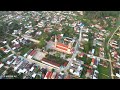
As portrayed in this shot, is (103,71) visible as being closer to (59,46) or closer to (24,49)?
(59,46)

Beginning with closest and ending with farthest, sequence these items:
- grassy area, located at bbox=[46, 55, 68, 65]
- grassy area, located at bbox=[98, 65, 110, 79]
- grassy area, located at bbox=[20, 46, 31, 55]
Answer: grassy area, located at bbox=[98, 65, 110, 79]
grassy area, located at bbox=[46, 55, 68, 65]
grassy area, located at bbox=[20, 46, 31, 55]

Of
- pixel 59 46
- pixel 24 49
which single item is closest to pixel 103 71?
pixel 59 46

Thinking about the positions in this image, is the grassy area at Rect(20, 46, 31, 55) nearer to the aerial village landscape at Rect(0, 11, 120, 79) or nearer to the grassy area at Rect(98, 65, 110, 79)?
the aerial village landscape at Rect(0, 11, 120, 79)

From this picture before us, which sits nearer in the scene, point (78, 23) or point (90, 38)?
point (90, 38)

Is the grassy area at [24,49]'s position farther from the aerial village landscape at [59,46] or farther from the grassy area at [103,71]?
the grassy area at [103,71]

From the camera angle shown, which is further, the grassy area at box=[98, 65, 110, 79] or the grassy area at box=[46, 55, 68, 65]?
the grassy area at box=[46, 55, 68, 65]

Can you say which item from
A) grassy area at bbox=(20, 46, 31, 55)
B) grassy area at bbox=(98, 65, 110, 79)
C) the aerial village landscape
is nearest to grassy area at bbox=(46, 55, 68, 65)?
the aerial village landscape
